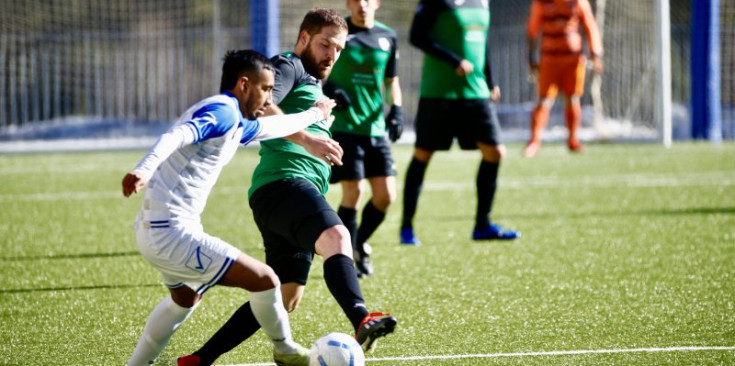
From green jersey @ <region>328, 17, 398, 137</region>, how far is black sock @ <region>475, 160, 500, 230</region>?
1.59 m

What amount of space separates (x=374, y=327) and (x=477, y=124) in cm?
413

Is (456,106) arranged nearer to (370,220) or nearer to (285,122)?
(370,220)

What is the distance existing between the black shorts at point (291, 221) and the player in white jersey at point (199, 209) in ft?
1.09

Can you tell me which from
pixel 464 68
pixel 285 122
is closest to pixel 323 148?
pixel 285 122

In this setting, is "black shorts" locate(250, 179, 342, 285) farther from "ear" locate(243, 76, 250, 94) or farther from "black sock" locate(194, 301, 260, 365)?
"ear" locate(243, 76, 250, 94)

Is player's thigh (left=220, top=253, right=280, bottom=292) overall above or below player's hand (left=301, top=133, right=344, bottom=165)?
below

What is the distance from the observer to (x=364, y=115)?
6484 millimetres

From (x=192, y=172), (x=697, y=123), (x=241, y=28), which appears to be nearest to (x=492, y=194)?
(x=192, y=172)

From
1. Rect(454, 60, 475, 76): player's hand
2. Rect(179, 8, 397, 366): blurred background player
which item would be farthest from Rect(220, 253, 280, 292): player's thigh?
Rect(454, 60, 475, 76): player's hand

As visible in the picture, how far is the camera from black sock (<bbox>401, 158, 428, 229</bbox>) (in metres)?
7.86

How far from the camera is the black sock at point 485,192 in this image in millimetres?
7918

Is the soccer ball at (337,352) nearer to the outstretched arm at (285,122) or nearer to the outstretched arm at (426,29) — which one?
the outstretched arm at (285,122)

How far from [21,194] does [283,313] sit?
8.01m

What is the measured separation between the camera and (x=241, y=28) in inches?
805
